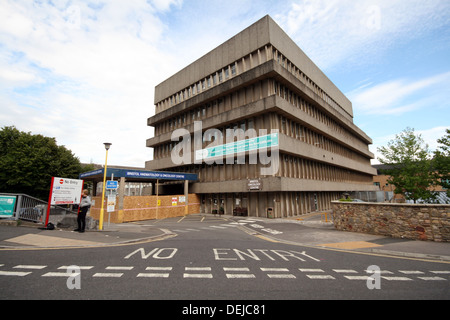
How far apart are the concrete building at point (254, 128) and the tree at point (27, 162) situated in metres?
16.9

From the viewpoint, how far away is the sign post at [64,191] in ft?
40.1

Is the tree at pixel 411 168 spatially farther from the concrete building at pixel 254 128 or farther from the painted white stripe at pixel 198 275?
the painted white stripe at pixel 198 275

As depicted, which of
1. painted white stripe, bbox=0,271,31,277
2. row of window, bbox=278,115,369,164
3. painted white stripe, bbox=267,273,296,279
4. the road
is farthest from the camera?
row of window, bbox=278,115,369,164

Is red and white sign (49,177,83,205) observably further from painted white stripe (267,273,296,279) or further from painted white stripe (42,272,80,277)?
painted white stripe (267,273,296,279)

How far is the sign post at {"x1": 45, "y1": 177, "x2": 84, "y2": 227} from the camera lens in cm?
1222

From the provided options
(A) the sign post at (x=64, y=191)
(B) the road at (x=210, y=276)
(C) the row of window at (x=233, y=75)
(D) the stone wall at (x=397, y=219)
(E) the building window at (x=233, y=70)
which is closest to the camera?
(B) the road at (x=210, y=276)

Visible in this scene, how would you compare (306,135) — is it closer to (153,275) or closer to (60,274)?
(153,275)

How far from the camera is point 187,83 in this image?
3697 cm

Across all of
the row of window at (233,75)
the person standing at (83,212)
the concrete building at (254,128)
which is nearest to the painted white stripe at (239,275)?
the person standing at (83,212)

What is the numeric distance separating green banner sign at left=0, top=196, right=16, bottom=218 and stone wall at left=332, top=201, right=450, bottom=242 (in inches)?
783

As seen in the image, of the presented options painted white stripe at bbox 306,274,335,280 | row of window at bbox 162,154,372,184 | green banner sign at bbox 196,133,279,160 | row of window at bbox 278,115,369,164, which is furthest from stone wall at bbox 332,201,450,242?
row of window at bbox 278,115,369,164

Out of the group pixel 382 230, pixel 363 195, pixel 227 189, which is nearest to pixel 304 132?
pixel 227 189

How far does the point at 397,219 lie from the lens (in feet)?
37.9
